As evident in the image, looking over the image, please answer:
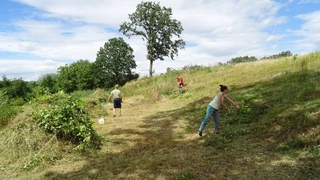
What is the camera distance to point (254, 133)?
8.02 metres

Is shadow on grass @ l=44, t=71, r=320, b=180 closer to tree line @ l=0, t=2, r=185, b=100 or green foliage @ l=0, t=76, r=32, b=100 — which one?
tree line @ l=0, t=2, r=185, b=100

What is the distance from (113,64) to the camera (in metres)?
41.3

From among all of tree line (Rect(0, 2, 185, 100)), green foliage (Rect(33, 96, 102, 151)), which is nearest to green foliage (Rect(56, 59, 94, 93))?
tree line (Rect(0, 2, 185, 100))

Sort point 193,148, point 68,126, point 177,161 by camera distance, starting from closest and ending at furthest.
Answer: point 177,161
point 193,148
point 68,126

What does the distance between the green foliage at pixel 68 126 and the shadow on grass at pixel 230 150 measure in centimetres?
73

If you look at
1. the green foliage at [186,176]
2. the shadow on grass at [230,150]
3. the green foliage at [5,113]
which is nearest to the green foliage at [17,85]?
the green foliage at [5,113]

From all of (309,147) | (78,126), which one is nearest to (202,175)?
(309,147)

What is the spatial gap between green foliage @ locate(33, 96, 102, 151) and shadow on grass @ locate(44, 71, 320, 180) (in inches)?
28.8

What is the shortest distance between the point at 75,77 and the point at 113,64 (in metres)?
9.08

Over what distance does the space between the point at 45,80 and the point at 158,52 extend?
98.1ft

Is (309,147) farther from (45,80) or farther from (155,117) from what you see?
(45,80)

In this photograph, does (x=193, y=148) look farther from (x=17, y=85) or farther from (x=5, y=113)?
(x=17, y=85)

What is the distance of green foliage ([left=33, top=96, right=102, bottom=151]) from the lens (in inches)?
301

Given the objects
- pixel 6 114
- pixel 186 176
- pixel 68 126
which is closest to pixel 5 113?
pixel 6 114
